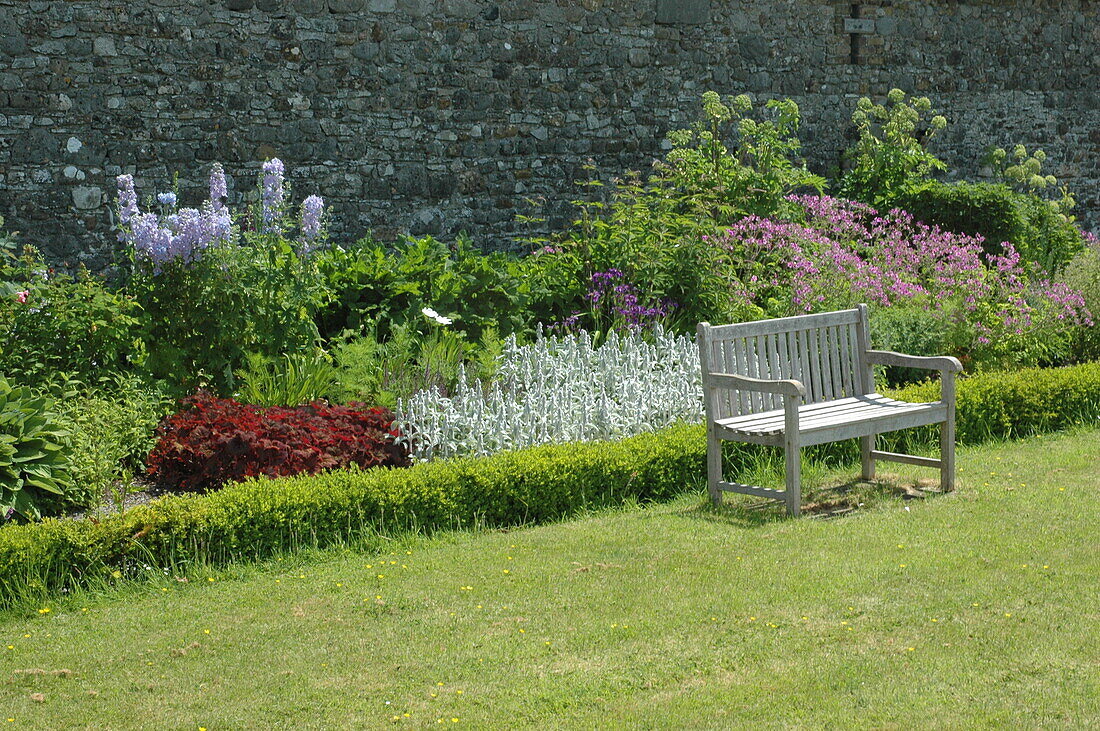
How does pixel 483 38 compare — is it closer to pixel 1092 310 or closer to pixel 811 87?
pixel 811 87

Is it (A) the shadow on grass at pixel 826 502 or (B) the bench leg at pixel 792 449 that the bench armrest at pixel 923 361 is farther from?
(B) the bench leg at pixel 792 449

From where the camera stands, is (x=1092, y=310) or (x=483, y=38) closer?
(x=1092, y=310)

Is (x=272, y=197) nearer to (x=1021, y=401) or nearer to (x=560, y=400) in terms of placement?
(x=560, y=400)

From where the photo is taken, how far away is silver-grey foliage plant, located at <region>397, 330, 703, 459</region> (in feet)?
21.0

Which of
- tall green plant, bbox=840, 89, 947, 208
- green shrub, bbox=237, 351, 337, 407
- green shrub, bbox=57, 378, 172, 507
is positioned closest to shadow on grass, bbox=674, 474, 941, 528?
green shrub, bbox=237, 351, 337, 407

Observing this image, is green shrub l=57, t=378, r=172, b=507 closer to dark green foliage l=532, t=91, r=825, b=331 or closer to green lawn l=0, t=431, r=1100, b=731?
green lawn l=0, t=431, r=1100, b=731

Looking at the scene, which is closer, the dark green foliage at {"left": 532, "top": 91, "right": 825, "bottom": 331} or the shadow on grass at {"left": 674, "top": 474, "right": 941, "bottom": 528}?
the shadow on grass at {"left": 674, "top": 474, "right": 941, "bottom": 528}

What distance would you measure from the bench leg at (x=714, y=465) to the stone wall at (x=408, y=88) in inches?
203

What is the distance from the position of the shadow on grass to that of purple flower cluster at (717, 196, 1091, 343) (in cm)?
252

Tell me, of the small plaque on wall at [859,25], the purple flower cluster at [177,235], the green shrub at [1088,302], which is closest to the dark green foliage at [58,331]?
the purple flower cluster at [177,235]

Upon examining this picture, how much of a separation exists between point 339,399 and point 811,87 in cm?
764

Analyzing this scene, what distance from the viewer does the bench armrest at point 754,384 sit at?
5.62 metres

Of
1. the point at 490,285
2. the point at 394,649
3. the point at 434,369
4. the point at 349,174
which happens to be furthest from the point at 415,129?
the point at 394,649

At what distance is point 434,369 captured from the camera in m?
7.31
